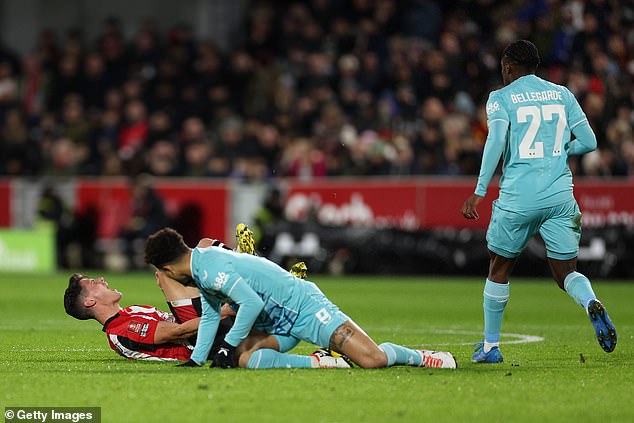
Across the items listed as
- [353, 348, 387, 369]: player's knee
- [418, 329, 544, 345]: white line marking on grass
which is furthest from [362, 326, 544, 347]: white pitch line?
[353, 348, 387, 369]: player's knee

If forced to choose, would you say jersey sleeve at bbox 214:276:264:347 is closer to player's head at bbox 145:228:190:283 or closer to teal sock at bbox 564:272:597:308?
player's head at bbox 145:228:190:283

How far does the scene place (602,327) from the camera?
8.66 metres

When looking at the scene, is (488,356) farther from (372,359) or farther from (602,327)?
(372,359)

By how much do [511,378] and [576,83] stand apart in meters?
13.9

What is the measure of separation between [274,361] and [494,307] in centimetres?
171

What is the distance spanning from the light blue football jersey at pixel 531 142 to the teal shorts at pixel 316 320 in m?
1.49

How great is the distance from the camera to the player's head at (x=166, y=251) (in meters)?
8.16

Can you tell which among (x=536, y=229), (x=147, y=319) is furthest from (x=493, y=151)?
(x=147, y=319)

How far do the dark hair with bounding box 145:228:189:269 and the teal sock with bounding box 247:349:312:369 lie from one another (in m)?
0.91

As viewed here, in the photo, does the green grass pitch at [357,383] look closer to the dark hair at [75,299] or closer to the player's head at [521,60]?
the dark hair at [75,299]

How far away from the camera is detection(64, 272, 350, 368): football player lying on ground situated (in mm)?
9016

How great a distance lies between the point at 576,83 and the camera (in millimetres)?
21203

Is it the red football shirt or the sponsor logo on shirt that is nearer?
the sponsor logo on shirt

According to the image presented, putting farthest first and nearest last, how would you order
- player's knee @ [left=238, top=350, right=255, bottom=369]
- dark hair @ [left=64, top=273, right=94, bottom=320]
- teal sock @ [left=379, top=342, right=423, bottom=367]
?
dark hair @ [left=64, top=273, right=94, bottom=320] → player's knee @ [left=238, top=350, right=255, bottom=369] → teal sock @ [left=379, top=342, right=423, bottom=367]
